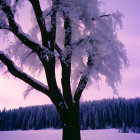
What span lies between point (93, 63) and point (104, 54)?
3.22 ft

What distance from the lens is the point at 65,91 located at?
8.80m

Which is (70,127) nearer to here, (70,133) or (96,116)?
(70,133)

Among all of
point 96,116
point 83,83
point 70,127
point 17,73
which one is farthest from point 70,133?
point 96,116

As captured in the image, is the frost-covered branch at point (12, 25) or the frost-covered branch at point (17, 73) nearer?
the frost-covered branch at point (17, 73)

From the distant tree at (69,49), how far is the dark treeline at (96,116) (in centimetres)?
888

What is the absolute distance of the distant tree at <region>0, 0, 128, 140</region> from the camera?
26.6 ft

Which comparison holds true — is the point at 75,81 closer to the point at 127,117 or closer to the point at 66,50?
the point at 66,50

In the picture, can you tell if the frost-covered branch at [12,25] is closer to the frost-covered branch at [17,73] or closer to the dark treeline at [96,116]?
the frost-covered branch at [17,73]

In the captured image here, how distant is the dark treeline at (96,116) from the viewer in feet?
63.0

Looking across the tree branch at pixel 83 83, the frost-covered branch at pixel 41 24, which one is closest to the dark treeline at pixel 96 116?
the tree branch at pixel 83 83

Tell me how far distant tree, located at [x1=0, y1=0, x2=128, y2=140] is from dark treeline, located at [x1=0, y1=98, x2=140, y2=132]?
8.88m

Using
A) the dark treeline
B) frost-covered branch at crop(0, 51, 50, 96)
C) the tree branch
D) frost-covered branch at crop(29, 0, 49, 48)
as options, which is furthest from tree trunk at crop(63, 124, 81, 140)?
the dark treeline

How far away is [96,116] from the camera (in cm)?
2088

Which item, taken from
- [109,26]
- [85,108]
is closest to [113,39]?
[109,26]
